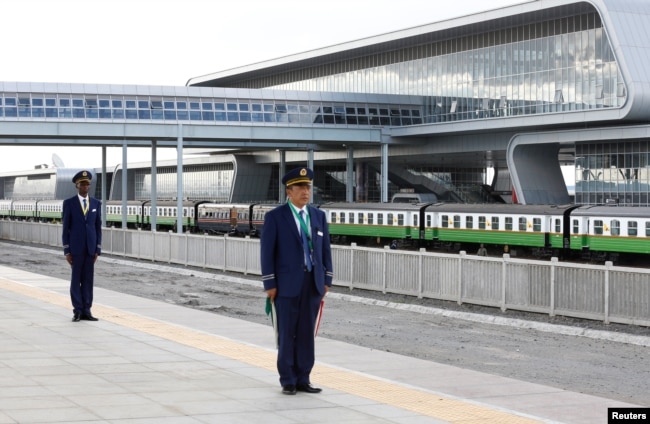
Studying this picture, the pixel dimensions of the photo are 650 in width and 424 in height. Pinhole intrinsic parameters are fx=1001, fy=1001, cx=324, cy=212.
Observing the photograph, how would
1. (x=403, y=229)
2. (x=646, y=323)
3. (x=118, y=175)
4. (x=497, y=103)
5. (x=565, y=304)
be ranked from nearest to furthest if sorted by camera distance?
(x=646, y=323) < (x=565, y=304) < (x=403, y=229) < (x=497, y=103) < (x=118, y=175)

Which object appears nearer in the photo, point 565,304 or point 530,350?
point 530,350

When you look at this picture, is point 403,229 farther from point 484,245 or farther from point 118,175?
point 118,175

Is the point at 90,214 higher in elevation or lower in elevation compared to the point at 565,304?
higher

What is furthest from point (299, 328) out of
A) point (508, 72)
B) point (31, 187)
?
point (31, 187)

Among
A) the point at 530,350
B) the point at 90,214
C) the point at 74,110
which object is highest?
the point at 74,110

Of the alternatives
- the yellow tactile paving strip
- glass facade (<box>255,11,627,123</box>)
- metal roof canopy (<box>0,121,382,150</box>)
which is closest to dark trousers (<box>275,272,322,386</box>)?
the yellow tactile paving strip

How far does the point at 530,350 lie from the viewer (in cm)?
1538

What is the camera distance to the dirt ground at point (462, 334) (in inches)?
513

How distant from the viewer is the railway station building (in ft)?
188

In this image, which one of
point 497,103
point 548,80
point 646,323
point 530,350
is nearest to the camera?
point 530,350

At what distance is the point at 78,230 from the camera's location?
15.4 metres

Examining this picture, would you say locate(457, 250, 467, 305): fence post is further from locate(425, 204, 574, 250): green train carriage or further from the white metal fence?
locate(425, 204, 574, 250): green train carriage

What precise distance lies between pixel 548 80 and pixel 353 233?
17.4 m

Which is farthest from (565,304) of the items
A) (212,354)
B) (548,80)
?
(548,80)
